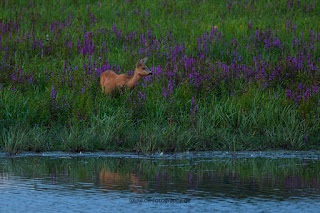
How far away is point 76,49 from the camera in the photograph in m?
15.1

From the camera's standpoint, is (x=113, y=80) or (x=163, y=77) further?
(x=163, y=77)

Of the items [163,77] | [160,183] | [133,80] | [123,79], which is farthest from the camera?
[163,77]

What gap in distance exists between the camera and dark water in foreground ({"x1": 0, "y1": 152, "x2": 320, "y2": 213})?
569 centimetres

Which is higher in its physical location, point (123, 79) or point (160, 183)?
point (123, 79)

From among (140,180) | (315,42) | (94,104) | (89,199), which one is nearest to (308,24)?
(315,42)

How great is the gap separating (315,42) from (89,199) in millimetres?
10533

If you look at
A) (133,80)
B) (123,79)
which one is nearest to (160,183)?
(133,80)

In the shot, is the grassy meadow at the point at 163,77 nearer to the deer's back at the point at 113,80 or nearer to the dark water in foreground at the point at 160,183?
the deer's back at the point at 113,80

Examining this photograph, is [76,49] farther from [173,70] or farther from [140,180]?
[140,180]

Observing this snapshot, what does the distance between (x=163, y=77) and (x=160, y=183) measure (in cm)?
612

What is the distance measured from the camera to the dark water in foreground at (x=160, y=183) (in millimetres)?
5691

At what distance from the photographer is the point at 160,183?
6.81m

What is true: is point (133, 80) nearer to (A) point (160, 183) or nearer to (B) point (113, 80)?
(B) point (113, 80)

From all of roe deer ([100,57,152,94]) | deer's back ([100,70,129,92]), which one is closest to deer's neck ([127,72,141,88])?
roe deer ([100,57,152,94])
